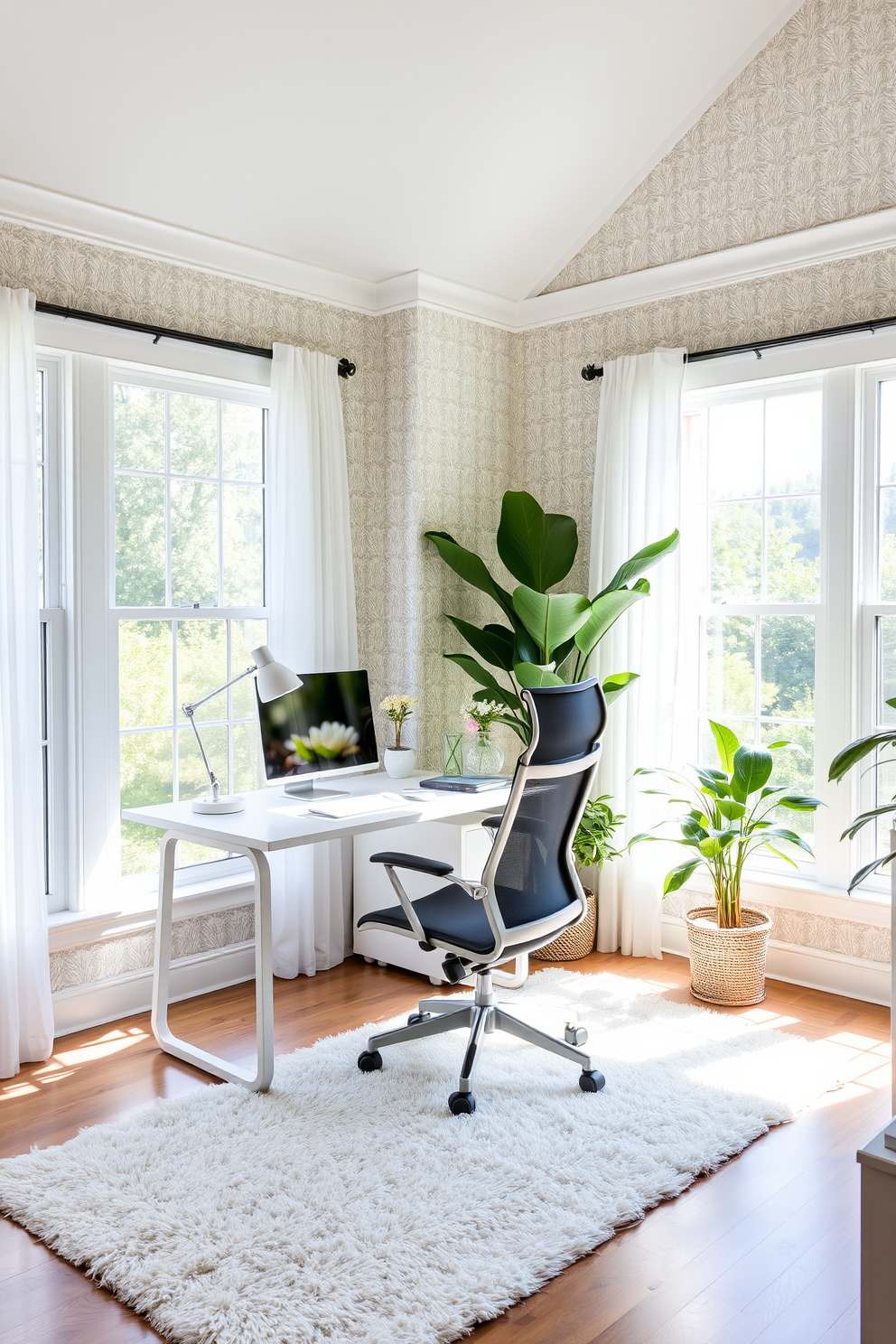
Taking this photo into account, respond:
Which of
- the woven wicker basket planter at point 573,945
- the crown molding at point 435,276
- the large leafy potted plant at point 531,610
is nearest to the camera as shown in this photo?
the crown molding at point 435,276

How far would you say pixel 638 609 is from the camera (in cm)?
412

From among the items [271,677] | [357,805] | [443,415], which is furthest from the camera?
[443,415]

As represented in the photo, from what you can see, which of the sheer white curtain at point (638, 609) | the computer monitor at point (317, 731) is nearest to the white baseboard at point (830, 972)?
the sheer white curtain at point (638, 609)

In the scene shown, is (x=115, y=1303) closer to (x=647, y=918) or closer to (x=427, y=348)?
(x=647, y=918)

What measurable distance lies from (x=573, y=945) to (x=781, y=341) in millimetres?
2397

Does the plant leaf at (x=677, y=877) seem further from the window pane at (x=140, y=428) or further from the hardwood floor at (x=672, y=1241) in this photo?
the window pane at (x=140, y=428)

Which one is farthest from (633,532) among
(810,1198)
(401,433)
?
(810,1198)

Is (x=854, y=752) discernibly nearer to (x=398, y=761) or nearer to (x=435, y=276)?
(x=398, y=761)

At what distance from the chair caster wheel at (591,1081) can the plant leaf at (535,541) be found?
1.95 m

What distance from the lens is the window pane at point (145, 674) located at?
362 centimetres

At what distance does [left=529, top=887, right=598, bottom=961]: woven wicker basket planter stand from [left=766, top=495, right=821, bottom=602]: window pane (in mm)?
1410

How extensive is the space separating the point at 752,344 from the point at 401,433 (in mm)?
1427

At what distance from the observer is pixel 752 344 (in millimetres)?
3805

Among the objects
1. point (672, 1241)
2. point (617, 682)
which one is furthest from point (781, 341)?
point (672, 1241)
